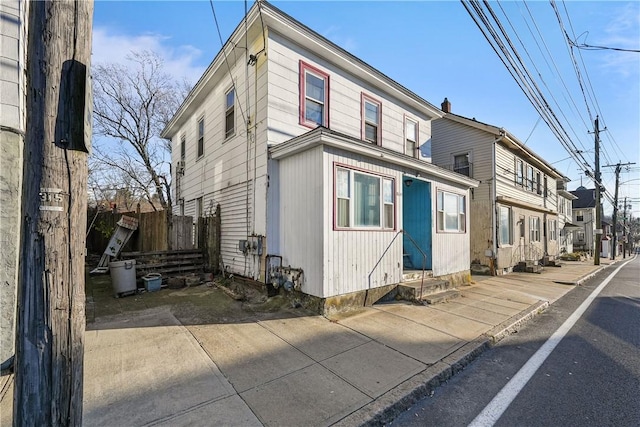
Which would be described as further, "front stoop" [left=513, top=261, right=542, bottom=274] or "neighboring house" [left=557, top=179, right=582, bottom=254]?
"neighboring house" [left=557, top=179, right=582, bottom=254]

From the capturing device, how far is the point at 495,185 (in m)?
13.5

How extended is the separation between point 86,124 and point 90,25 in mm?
669

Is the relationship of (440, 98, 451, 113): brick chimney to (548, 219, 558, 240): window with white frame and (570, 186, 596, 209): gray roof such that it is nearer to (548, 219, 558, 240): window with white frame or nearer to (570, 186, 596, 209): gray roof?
(548, 219, 558, 240): window with white frame

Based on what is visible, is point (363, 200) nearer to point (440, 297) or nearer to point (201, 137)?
point (440, 297)

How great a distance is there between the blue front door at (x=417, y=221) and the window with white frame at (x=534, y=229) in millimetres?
12148

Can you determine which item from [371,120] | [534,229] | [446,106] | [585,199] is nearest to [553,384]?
[371,120]

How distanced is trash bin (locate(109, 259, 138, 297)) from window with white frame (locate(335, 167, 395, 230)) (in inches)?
209

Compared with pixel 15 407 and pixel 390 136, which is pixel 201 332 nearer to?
pixel 15 407

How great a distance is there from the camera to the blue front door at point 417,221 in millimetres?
8555

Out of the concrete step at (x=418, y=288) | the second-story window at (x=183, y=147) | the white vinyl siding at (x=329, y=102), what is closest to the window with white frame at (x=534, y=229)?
the white vinyl siding at (x=329, y=102)

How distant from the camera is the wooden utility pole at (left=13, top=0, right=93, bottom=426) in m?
1.66

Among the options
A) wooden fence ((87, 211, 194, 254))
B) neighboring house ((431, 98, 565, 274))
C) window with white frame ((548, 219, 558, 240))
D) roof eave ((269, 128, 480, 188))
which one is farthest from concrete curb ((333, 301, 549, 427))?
window with white frame ((548, 219, 558, 240))

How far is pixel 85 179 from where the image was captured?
1913 millimetres

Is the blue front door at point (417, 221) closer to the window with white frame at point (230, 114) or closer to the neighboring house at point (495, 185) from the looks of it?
the window with white frame at point (230, 114)
